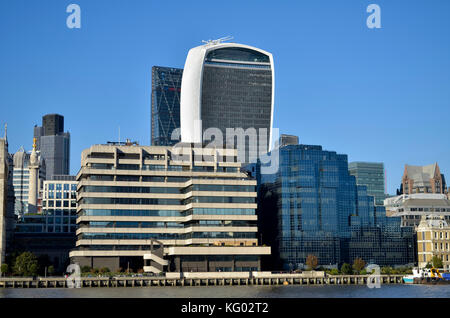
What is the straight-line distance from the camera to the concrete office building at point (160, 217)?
7121 inches

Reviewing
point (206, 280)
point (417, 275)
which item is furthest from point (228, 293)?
point (417, 275)

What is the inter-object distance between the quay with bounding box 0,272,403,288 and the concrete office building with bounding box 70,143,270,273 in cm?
858

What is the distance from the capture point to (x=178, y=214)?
18738cm

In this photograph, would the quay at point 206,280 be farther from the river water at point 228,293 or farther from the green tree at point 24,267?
the river water at point 228,293

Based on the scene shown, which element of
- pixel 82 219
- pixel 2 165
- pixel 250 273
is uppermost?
pixel 2 165

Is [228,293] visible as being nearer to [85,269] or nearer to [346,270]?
[85,269]

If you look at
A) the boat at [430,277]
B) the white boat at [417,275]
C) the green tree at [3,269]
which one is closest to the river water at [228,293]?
the boat at [430,277]

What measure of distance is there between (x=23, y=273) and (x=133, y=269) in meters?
28.9

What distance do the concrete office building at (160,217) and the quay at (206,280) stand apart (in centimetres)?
858

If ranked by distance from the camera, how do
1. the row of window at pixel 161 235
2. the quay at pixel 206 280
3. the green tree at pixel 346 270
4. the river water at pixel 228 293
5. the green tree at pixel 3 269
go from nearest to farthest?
the river water at pixel 228 293 → the quay at pixel 206 280 → the green tree at pixel 3 269 → the row of window at pixel 161 235 → the green tree at pixel 346 270

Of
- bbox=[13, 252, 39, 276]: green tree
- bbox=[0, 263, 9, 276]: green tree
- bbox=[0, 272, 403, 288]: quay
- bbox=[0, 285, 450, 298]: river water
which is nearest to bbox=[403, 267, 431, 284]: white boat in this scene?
bbox=[0, 272, 403, 288]: quay
